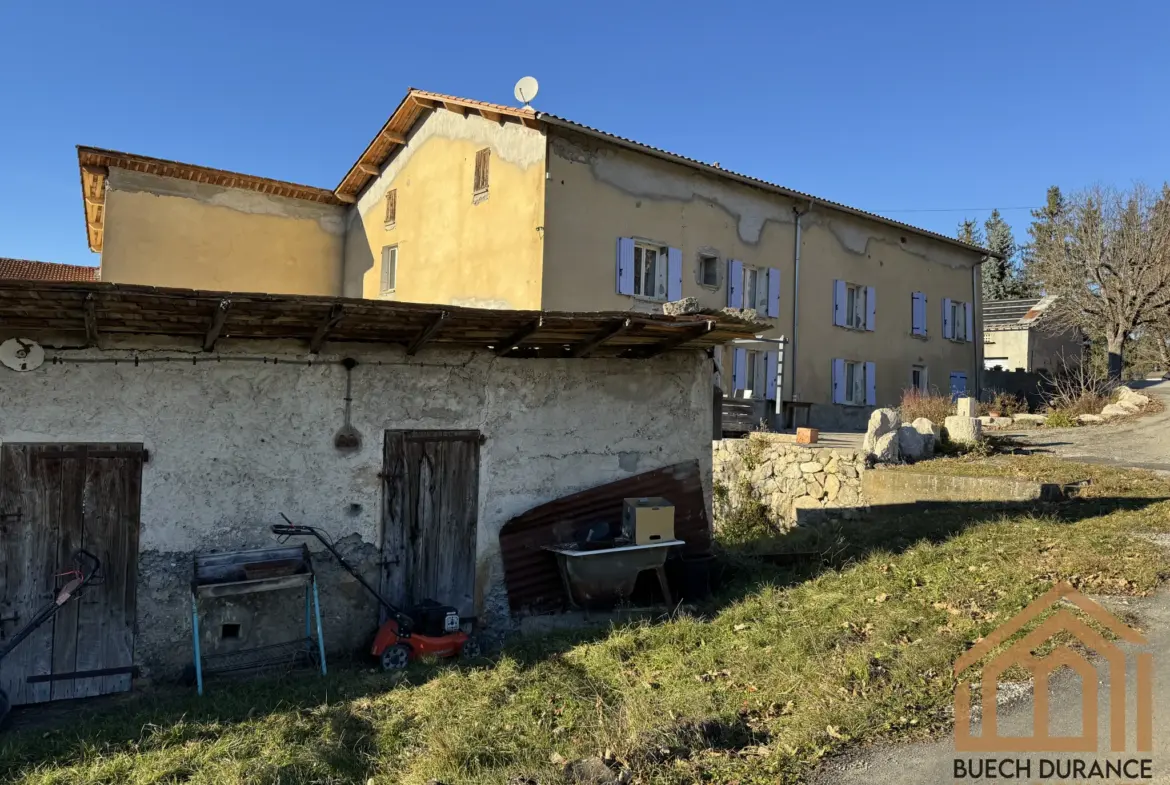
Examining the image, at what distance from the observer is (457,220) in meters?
17.3

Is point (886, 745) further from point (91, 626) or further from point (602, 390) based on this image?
point (91, 626)

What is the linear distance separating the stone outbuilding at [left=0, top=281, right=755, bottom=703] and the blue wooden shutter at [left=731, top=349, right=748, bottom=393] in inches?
436

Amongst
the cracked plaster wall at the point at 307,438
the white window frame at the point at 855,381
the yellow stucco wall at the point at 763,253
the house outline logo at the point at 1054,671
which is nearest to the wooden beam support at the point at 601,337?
the cracked plaster wall at the point at 307,438

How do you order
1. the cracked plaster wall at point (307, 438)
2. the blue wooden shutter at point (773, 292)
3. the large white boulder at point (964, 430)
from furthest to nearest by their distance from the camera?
the blue wooden shutter at point (773, 292) → the large white boulder at point (964, 430) → the cracked plaster wall at point (307, 438)

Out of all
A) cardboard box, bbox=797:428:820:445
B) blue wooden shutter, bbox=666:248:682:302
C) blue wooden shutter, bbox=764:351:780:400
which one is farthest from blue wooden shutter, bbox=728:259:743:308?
cardboard box, bbox=797:428:820:445

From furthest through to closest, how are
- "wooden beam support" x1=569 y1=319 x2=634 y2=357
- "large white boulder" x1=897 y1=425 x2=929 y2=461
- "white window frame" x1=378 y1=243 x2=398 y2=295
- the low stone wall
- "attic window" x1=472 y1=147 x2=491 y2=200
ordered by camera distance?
"white window frame" x1=378 y1=243 x2=398 y2=295
"attic window" x1=472 y1=147 x2=491 y2=200
"large white boulder" x1=897 y1=425 x2=929 y2=461
the low stone wall
"wooden beam support" x1=569 y1=319 x2=634 y2=357

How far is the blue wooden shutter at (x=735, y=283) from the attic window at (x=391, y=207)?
331 inches

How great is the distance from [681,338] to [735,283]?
11.4 metres

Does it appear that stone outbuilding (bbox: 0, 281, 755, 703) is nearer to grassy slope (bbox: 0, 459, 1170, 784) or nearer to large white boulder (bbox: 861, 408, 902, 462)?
grassy slope (bbox: 0, 459, 1170, 784)

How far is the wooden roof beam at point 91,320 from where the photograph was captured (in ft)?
17.1

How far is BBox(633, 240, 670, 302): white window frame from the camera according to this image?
16.9 metres

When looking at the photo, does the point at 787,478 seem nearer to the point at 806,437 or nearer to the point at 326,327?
the point at 806,437

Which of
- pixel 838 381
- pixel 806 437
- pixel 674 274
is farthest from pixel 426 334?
pixel 838 381

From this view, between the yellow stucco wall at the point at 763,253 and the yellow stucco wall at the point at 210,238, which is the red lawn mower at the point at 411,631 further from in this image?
the yellow stucco wall at the point at 210,238
